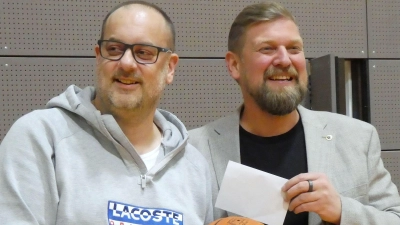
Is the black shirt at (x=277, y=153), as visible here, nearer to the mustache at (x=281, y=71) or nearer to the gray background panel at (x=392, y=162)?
the mustache at (x=281, y=71)

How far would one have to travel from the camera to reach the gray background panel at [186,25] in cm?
221

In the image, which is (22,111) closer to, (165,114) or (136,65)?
(165,114)

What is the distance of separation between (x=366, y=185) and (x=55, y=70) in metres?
1.52

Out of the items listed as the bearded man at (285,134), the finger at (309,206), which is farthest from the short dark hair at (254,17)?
the finger at (309,206)

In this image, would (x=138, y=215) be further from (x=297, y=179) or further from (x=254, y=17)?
(x=254, y=17)

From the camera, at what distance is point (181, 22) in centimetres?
241

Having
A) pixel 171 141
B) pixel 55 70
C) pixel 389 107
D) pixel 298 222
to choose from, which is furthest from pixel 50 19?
pixel 389 107

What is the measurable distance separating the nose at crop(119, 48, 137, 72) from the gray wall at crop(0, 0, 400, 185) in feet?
3.12

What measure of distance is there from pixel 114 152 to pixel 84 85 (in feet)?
3.21

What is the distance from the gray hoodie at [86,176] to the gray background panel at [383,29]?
164cm

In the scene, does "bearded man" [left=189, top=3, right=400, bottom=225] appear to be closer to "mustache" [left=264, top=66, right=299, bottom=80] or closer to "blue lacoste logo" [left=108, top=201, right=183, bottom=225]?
"mustache" [left=264, top=66, right=299, bottom=80]

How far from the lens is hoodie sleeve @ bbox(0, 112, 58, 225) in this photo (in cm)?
116

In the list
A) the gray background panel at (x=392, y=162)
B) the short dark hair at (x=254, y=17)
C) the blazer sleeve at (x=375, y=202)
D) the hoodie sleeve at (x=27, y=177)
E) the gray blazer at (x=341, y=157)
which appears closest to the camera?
the hoodie sleeve at (x=27, y=177)

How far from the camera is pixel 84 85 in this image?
7.48 ft
